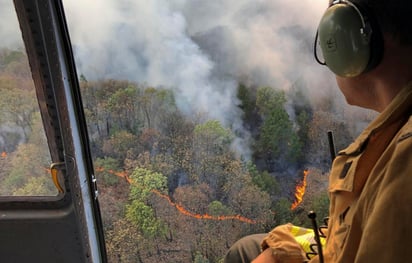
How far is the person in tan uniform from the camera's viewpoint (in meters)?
0.80

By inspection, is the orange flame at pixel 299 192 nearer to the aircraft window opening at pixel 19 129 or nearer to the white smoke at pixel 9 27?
the aircraft window opening at pixel 19 129

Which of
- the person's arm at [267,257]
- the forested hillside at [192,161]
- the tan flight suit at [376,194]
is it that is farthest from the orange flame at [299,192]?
the tan flight suit at [376,194]

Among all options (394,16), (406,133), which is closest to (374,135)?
(406,133)

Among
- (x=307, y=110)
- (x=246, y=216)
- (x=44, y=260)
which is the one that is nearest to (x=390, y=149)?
(x=307, y=110)

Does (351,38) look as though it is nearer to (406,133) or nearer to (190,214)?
(406,133)

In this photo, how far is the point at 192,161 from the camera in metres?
2.02

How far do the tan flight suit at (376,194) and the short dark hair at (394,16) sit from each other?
102 mm

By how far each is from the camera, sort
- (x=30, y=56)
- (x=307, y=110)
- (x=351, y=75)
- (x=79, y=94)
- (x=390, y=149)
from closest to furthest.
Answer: (x=390, y=149) → (x=351, y=75) → (x=30, y=56) → (x=79, y=94) → (x=307, y=110)

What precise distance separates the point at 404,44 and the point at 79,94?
1.24 metres

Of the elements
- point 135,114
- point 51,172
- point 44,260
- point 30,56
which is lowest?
point 44,260

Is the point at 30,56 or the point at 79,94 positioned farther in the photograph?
the point at 79,94

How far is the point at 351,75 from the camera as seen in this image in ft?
3.32

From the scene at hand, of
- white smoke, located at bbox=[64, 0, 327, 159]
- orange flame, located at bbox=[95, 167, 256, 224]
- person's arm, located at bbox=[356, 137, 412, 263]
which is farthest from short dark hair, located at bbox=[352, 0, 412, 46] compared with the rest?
orange flame, located at bbox=[95, 167, 256, 224]

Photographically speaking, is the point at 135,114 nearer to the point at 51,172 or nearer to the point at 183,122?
the point at 183,122
